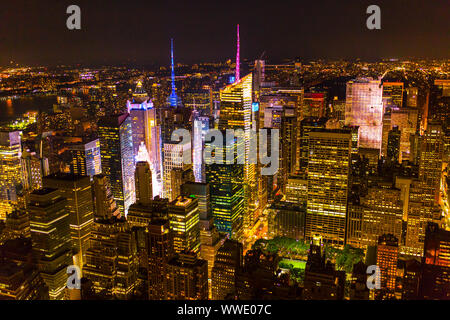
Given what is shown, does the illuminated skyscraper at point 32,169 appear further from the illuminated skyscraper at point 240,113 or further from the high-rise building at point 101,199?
the illuminated skyscraper at point 240,113

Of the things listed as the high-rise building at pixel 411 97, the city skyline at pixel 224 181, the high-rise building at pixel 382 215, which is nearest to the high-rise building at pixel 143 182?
the city skyline at pixel 224 181

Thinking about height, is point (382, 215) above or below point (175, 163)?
below

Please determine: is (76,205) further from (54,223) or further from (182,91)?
(182,91)

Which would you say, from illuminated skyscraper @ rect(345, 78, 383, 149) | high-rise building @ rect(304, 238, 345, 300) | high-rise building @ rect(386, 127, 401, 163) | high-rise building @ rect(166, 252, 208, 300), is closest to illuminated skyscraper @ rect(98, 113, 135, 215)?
high-rise building @ rect(166, 252, 208, 300)

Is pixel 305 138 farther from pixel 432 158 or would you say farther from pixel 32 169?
pixel 32 169

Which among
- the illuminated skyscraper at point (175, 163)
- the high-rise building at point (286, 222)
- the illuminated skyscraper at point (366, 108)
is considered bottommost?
the high-rise building at point (286, 222)

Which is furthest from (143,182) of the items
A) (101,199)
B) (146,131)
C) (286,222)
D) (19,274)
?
(19,274)
